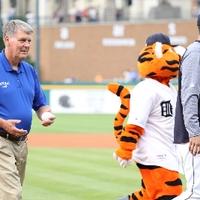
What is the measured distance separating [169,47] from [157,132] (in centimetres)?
93

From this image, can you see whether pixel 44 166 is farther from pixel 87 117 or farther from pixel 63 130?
pixel 87 117

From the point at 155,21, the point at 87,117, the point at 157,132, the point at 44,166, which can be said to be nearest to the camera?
the point at 157,132

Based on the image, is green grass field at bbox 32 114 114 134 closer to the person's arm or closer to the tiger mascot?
the tiger mascot

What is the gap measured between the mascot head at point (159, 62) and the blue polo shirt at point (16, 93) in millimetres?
1146

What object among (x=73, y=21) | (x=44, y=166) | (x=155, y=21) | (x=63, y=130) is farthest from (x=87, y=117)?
(x=73, y=21)

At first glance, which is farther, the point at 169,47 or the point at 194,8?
the point at 194,8

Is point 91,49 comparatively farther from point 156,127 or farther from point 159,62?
point 156,127

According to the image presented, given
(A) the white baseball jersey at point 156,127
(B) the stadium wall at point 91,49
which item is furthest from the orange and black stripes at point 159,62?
(B) the stadium wall at point 91,49

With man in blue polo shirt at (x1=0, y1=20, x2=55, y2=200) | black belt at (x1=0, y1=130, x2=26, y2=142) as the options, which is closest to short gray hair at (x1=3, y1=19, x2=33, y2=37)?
man in blue polo shirt at (x1=0, y1=20, x2=55, y2=200)

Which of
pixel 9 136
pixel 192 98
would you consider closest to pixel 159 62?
pixel 192 98

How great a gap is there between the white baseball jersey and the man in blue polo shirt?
880 mm

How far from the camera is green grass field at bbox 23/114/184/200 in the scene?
10742 mm

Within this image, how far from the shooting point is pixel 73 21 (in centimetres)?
4875

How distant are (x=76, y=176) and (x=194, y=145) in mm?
5836
